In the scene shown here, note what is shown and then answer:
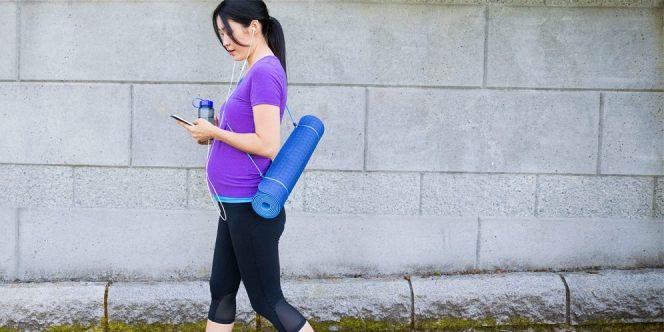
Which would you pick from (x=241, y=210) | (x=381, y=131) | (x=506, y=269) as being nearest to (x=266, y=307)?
Answer: (x=241, y=210)

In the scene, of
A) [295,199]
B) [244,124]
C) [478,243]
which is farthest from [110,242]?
[478,243]

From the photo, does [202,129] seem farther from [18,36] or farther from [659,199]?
[659,199]

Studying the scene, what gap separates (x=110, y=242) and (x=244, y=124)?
7.24 ft

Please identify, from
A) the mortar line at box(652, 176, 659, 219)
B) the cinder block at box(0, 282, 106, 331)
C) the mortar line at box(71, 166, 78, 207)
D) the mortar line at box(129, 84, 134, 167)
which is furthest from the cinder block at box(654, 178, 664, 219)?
the mortar line at box(71, 166, 78, 207)

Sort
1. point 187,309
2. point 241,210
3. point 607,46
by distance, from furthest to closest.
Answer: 1. point 607,46
2. point 187,309
3. point 241,210

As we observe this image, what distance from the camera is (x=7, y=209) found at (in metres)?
4.52

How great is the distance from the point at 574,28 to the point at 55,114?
356cm

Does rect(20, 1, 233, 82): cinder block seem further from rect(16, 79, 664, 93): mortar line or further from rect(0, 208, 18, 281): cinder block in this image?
rect(0, 208, 18, 281): cinder block

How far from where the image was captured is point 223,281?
3.05 meters

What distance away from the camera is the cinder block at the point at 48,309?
4.25 m

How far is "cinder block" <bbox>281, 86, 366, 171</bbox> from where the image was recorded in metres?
4.53

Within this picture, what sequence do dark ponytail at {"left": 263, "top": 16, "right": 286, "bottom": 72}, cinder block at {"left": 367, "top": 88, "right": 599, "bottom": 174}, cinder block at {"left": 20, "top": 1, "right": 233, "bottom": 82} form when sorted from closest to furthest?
dark ponytail at {"left": 263, "top": 16, "right": 286, "bottom": 72}, cinder block at {"left": 20, "top": 1, "right": 233, "bottom": 82}, cinder block at {"left": 367, "top": 88, "right": 599, "bottom": 174}

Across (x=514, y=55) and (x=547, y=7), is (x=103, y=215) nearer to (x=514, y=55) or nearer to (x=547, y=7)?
(x=514, y=55)

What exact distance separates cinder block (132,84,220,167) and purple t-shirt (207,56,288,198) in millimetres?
1656
